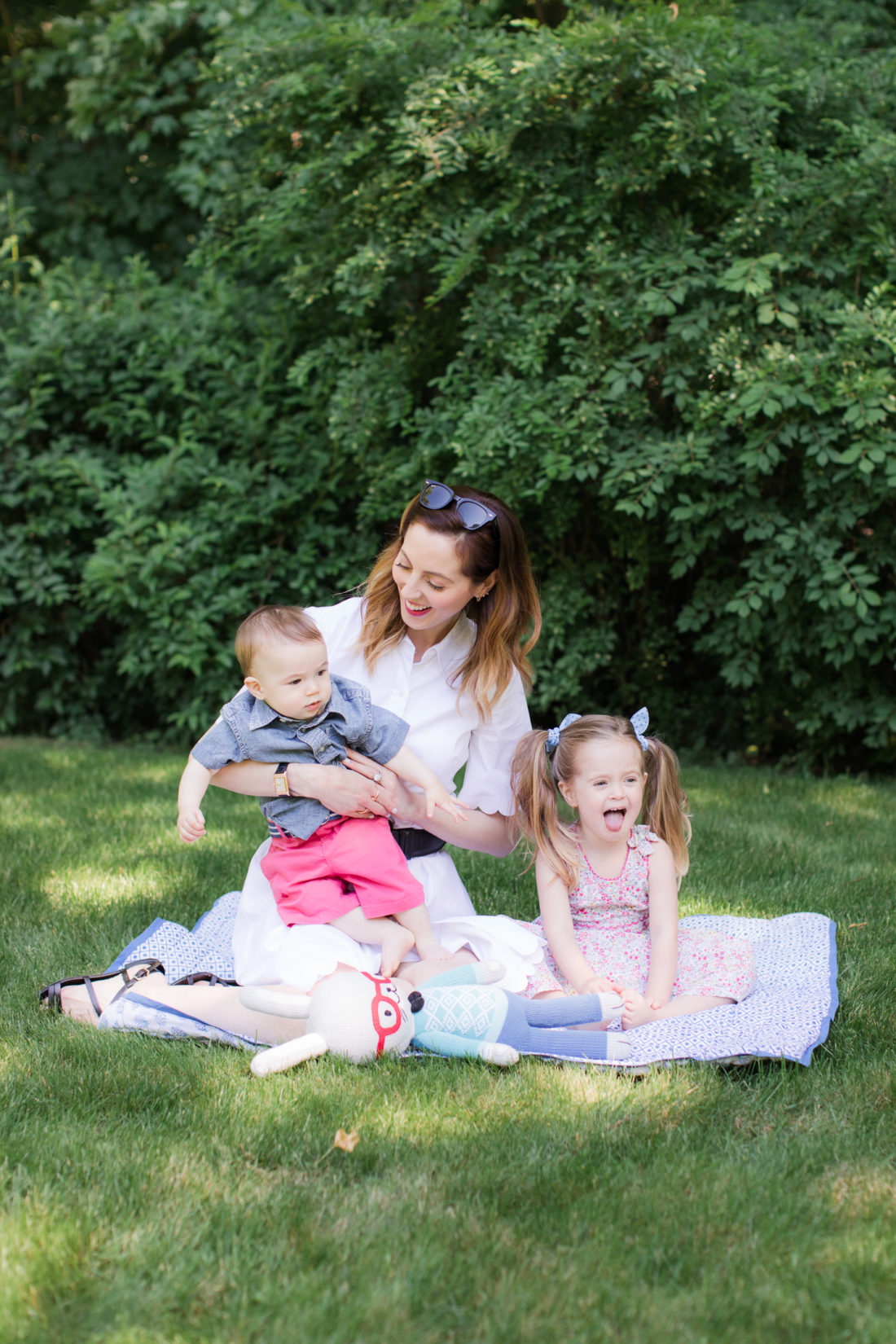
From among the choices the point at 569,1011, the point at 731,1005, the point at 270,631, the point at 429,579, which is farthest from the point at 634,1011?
the point at 270,631

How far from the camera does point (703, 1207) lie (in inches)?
74.7

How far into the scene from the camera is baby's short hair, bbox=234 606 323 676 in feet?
8.89

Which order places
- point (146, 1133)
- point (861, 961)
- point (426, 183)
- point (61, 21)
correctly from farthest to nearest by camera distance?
point (61, 21)
point (426, 183)
point (861, 961)
point (146, 1133)

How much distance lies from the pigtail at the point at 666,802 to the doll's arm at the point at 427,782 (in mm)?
510

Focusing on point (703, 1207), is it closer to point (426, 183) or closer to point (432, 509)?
point (432, 509)

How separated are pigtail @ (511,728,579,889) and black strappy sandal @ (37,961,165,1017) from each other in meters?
1.03

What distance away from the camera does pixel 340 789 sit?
276cm

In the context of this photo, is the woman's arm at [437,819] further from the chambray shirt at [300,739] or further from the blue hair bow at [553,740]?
the blue hair bow at [553,740]

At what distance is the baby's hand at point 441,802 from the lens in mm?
2742

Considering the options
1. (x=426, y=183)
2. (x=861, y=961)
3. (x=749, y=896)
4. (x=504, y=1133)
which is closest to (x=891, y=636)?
(x=749, y=896)

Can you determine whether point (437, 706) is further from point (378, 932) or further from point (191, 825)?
point (191, 825)

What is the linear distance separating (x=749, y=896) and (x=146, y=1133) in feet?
7.29

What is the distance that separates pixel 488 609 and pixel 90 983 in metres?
1.35

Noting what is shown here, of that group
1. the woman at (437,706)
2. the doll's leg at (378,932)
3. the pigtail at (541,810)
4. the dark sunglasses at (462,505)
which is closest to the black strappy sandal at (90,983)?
the woman at (437,706)
